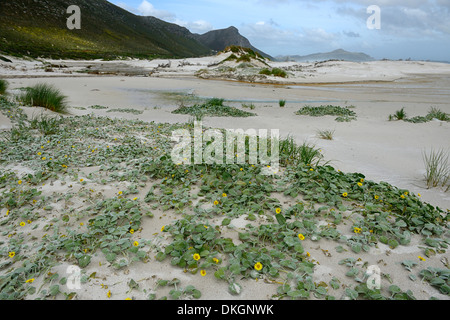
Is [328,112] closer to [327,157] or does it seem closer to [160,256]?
[327,157]

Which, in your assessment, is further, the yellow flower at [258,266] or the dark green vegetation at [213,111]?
the dark green vegetation at [213,111]

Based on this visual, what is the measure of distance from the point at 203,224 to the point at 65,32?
101 m

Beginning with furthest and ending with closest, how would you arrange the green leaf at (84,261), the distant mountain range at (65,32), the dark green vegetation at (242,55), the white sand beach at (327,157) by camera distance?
the distant mountain range at (65,32) → the dark green vegetation at (242,55) → the green leaf at (84,261) → the white sand beach at (327,157)

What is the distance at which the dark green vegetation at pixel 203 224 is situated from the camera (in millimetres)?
2535

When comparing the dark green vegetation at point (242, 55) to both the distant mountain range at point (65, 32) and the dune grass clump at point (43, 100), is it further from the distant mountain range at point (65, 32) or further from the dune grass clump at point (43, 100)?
the distant mountain range at point (65, 32)

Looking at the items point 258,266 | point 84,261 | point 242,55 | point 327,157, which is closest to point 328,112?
point 327,157

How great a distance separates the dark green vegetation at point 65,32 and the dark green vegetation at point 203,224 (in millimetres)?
45363

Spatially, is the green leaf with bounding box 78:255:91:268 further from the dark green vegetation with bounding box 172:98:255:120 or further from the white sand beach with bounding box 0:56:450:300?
the dark green vegetation with bounding box 172:98:255:120

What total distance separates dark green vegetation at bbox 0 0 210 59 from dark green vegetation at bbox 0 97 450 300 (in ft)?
149

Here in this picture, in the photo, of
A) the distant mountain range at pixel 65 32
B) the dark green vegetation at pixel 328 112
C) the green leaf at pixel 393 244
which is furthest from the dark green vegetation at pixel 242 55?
the green leaf at pixel 393 244

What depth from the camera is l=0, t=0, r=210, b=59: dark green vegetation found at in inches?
2142
